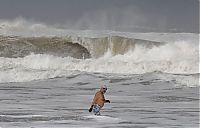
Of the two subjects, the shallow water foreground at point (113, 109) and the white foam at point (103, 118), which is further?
→ the white foam at point (103, 118)

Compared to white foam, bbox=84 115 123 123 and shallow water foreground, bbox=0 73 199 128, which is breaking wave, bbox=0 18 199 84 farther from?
white foam, bbox=84 115 123 123

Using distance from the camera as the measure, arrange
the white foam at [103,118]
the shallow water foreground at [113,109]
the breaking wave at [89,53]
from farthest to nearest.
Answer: the breaking wave at [89,53]
the white foam at [103,118]
the shallow water foreground at [113,109]

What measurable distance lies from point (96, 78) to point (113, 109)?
14.7 meters

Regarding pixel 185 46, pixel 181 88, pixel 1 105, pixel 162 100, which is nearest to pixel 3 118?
pixel 1 105

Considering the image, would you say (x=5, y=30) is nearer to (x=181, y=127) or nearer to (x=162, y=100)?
(x=162, y=100)

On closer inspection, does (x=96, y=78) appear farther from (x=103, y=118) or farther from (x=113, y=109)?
(x=103, y=118)

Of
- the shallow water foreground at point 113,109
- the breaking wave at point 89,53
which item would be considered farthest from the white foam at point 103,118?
the breaking wave at point 89,53

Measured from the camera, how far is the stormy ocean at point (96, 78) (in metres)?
13.4

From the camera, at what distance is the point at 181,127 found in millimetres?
11820

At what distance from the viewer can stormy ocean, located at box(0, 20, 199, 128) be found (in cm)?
1336

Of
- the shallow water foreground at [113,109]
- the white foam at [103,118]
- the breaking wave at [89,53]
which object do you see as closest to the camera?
the shallow water foreground at [113,109]

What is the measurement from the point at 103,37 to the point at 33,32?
815 centimetres

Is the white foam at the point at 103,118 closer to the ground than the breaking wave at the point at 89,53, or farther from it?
closer to the ground

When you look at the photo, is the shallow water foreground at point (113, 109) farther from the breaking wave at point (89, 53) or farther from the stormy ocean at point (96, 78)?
the breaking wave at point (89, 53)
